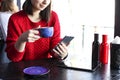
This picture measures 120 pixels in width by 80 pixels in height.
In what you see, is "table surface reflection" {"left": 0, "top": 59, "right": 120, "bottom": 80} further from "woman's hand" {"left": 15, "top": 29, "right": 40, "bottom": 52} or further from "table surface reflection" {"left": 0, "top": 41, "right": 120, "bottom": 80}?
"woman's hand" {"left": 15, "top": 29, "right": 40, "bottom": 52}

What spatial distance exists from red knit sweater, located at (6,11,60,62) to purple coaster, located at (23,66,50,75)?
0.85 ft

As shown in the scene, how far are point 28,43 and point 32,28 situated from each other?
4.4 inches

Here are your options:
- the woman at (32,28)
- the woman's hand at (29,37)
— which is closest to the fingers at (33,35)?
the woman's hand at (29,37)

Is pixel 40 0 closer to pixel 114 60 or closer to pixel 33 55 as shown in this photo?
pixel 33 55

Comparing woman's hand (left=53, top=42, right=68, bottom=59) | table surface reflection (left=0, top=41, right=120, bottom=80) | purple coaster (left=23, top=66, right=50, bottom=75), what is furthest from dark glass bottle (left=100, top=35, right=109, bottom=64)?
purple coaster (left=23, top=66, right=50, bottom=75)

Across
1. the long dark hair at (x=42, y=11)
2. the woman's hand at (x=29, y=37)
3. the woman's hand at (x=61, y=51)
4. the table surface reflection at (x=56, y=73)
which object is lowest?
the table surface reflection at (x=56, y=73)

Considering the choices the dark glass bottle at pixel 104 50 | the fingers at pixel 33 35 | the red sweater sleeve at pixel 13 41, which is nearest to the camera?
the fingers at pixel 33 35

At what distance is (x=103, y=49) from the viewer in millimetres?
1381

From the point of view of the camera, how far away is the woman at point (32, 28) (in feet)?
4.92

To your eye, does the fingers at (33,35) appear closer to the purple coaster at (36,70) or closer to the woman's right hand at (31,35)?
the woman's right hand at (31,35)

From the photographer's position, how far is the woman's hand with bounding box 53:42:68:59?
1.49 m

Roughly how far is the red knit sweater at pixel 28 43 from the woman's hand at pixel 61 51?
162 mm

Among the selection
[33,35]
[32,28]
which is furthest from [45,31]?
[32,28]

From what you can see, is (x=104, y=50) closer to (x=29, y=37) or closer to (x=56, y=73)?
(x=56, y=73)
